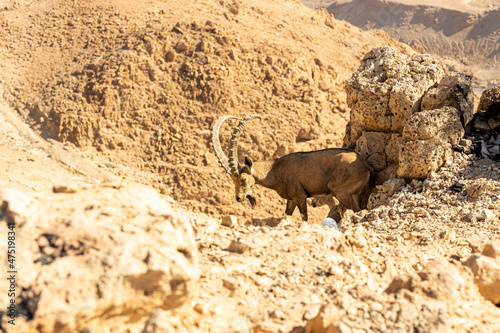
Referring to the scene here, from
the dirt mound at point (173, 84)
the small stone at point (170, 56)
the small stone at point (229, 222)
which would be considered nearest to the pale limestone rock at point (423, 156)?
the small stone at point (229, 222)

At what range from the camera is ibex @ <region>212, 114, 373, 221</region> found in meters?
8.53

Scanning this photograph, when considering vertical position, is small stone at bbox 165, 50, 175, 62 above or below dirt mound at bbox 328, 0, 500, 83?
below

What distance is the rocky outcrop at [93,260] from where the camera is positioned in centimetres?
258

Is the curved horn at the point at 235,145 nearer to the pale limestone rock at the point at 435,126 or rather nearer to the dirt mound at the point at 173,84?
the pale limestone rock at the point at 435,126

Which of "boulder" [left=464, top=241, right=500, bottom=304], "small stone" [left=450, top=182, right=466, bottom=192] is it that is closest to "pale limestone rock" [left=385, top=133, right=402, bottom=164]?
"small stone" [left=450, top=182, right=466, bottom=192]

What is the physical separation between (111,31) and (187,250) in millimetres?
19270

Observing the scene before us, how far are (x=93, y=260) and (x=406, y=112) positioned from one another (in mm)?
7420

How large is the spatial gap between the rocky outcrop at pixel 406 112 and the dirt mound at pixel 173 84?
622 cm

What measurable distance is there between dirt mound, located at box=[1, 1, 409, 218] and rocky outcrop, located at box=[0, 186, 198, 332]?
11.0 m

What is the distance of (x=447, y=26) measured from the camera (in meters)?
41.7

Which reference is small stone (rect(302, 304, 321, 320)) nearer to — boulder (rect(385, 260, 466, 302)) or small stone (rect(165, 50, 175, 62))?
boulder (rect(385, 260, 466, 302))

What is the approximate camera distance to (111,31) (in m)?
20.2

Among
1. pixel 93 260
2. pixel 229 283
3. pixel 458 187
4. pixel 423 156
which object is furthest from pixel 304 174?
pixel 93 260

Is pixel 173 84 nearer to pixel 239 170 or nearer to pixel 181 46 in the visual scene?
pixel 181 46
